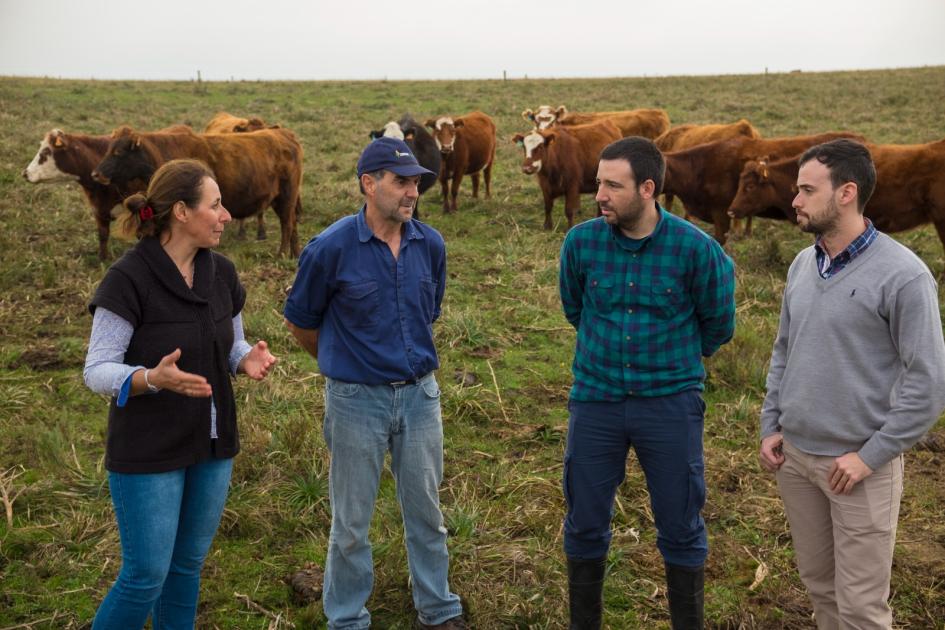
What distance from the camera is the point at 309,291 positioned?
363 centimetres

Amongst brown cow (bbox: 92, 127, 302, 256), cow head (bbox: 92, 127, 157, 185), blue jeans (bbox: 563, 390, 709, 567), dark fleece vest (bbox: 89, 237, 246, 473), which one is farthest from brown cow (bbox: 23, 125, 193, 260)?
blue jeans (bbox: 563, 390, 709, 567)

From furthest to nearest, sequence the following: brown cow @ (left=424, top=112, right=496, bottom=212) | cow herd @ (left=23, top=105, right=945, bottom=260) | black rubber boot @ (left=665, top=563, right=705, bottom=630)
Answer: brown cow @ (left=424, top=112, right=496, bottom=212) < cow herd @ (left=23, top=105, right=945, bottom=260) < black rubber boot @ (left=665, top=563, right=705, bottom=630)

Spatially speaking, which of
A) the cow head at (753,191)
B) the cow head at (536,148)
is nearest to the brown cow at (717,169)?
the cow head at (753,191)

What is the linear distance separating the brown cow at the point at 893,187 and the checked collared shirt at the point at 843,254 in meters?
7.52

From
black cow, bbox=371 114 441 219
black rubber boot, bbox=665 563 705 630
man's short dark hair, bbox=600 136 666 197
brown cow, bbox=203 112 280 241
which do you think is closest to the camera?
man's short dark hair, bbox=600 136 666 197

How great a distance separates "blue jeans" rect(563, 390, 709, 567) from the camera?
342 centimetres

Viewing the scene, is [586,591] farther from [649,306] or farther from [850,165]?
[850,165]

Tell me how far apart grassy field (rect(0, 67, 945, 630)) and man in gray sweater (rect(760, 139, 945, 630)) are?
1.15 m

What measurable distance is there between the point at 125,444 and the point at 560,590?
7.64 feet

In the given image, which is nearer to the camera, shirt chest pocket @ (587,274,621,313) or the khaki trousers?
the khaki trousers

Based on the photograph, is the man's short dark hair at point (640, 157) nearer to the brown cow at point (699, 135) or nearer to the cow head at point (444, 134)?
the brown cow at point (699, 135)

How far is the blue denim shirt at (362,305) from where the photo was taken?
3.58 metres

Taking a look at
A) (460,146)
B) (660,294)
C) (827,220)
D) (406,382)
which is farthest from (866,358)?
(460,146)

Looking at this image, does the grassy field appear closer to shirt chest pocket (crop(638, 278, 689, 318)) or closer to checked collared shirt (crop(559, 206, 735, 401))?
checked collared shirt (crop(559, 206, 735, 401))
